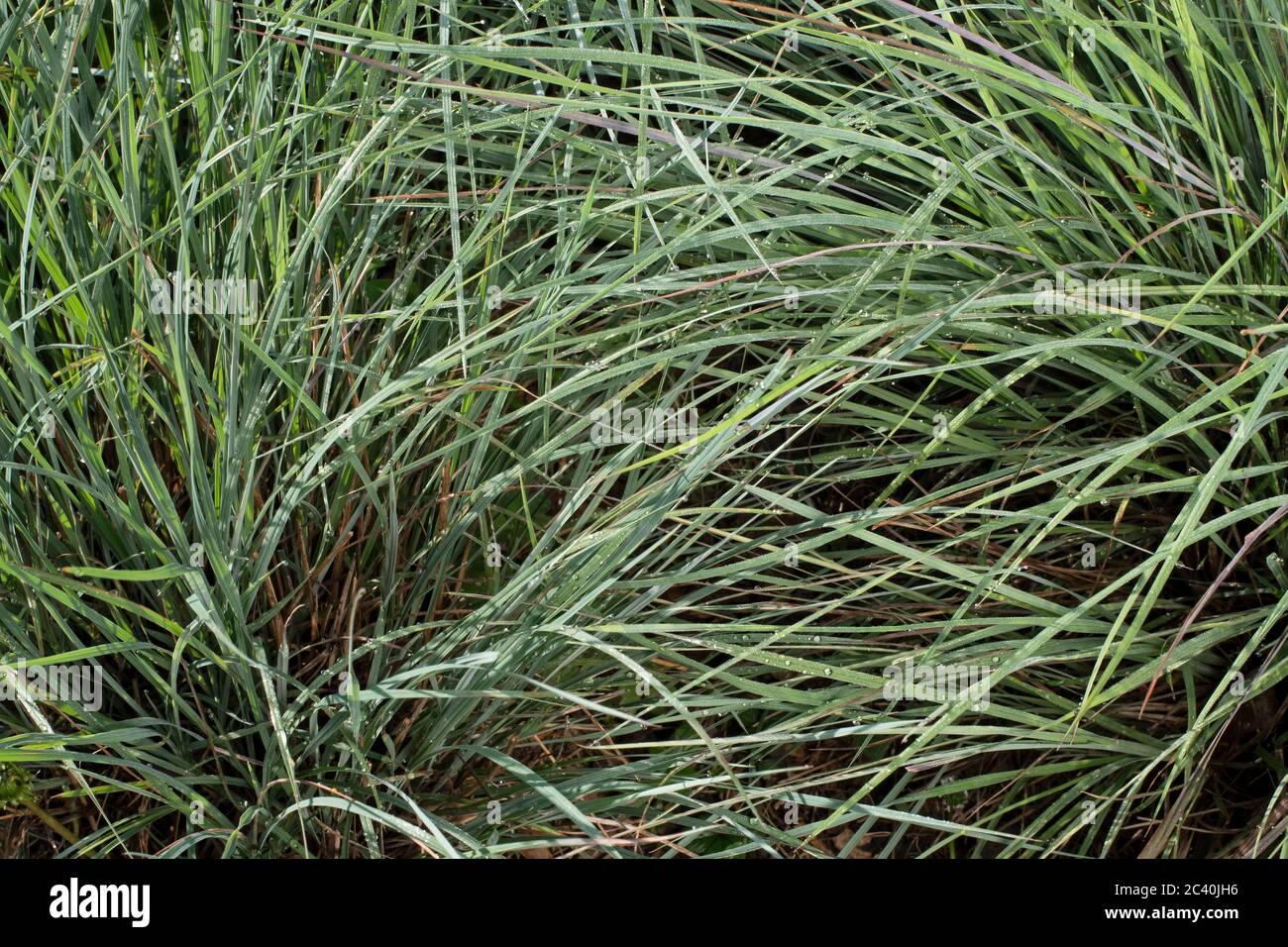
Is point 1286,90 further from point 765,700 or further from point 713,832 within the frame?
point 713,832

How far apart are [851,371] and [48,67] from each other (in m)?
0.96

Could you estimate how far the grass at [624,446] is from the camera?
1.22 metres

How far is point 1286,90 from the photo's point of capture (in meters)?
1.35

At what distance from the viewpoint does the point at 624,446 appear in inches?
57.5

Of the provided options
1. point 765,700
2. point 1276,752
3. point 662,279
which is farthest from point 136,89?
point 1276,752

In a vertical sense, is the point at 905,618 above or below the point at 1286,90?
below

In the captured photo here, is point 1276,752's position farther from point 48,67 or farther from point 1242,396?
point 48,67

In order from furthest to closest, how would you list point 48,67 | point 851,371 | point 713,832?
point 713,832 < point 48,67 < point 851,371

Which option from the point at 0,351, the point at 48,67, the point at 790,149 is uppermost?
the point at 48,67

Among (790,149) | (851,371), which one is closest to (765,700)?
(851,371)

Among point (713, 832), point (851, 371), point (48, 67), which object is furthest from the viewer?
point (713, 832)

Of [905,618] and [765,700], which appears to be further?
[905,618]

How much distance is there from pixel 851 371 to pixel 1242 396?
0.53 m

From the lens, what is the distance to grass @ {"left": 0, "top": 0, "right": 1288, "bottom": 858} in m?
1.22
